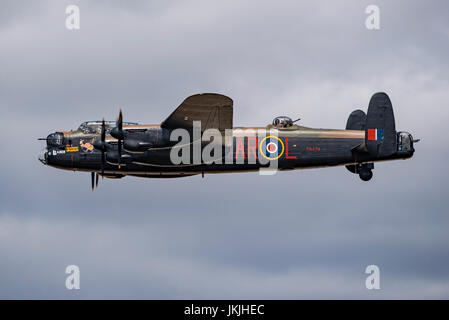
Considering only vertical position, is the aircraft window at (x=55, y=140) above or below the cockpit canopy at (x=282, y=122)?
below

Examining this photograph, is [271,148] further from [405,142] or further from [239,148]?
[405,142]

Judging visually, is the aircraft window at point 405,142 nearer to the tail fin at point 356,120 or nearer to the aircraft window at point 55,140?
the tail fin at point 356,120

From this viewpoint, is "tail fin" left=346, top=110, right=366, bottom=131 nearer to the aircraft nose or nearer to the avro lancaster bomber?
the avro lancaster bomber

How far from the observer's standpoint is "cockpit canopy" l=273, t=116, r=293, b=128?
50406mm

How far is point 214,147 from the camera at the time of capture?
48969 mm

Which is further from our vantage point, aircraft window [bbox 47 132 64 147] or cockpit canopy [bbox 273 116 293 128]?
cockpit canopy [bbox 273 116 293 128]

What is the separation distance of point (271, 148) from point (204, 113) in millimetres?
5057

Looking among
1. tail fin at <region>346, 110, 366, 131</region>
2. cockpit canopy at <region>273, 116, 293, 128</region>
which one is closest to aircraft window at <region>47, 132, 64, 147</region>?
cockpit canopy at <region>273, 116, 293, 128</region>

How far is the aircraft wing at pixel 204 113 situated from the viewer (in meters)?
45.3

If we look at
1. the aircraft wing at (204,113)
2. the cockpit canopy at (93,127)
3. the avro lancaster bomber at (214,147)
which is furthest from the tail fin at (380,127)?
the cockpit canopy at (93,127)

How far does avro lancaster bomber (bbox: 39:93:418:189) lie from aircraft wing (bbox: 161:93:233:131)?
0.30 feet

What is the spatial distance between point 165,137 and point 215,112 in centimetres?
A: 316

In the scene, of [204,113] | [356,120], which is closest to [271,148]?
[204,113]

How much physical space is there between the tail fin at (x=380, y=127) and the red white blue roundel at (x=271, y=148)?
448 cm
